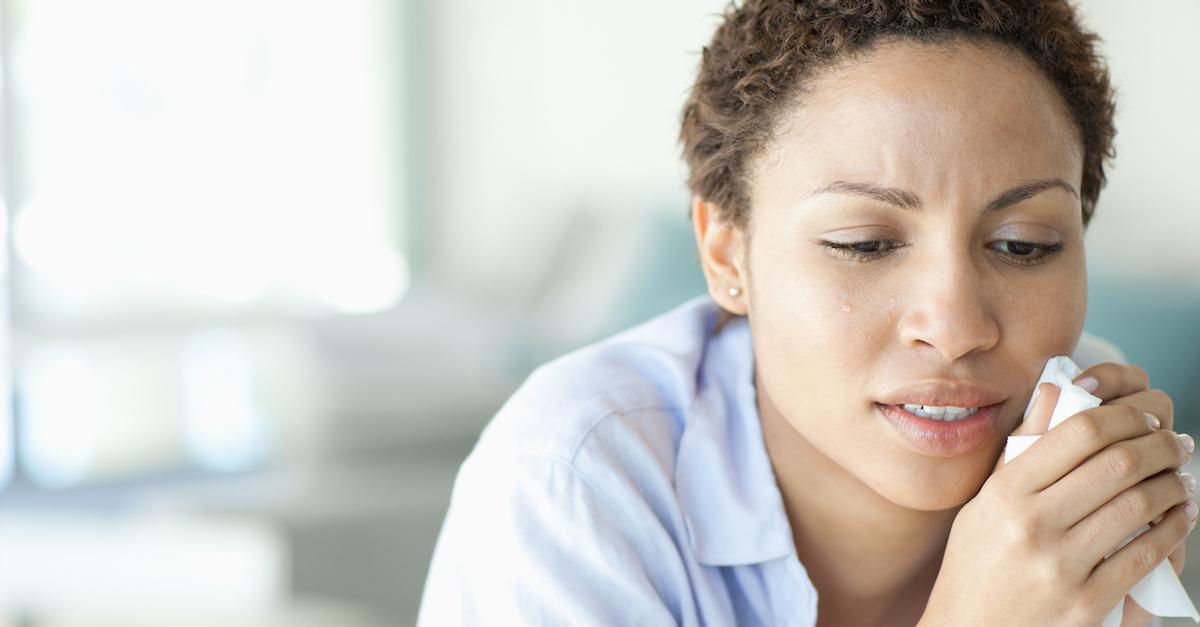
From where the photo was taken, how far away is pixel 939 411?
129 cm

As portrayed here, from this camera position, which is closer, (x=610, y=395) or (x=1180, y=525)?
(x=1180, y=525)

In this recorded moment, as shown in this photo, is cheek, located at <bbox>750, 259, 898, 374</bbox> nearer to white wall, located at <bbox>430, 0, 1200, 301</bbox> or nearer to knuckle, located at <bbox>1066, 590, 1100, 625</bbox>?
knuckle, located at <bbox>1066, 590, 1100, 625</bbox>

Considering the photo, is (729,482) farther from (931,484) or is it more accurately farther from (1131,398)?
(1131,398)

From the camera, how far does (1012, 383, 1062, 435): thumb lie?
4.30 ft

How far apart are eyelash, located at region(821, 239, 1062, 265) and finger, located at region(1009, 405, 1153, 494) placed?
0.17 m

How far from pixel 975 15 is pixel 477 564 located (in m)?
0.83

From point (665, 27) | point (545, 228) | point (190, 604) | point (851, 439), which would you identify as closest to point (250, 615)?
point (190, 604)

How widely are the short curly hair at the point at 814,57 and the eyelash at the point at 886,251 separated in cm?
18

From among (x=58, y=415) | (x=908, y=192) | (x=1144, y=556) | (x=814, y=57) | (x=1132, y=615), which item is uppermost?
(x=814, y=57)

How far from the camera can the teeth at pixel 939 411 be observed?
129 centimetres

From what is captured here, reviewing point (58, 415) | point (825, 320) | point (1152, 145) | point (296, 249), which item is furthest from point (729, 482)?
point (58, 415)

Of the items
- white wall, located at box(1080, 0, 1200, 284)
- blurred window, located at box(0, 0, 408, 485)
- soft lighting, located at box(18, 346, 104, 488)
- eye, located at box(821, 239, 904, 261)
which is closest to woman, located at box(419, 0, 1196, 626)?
eye, located at box(821, 239, 904, 261)

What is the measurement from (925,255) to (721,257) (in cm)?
35

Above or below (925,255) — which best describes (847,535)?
below
